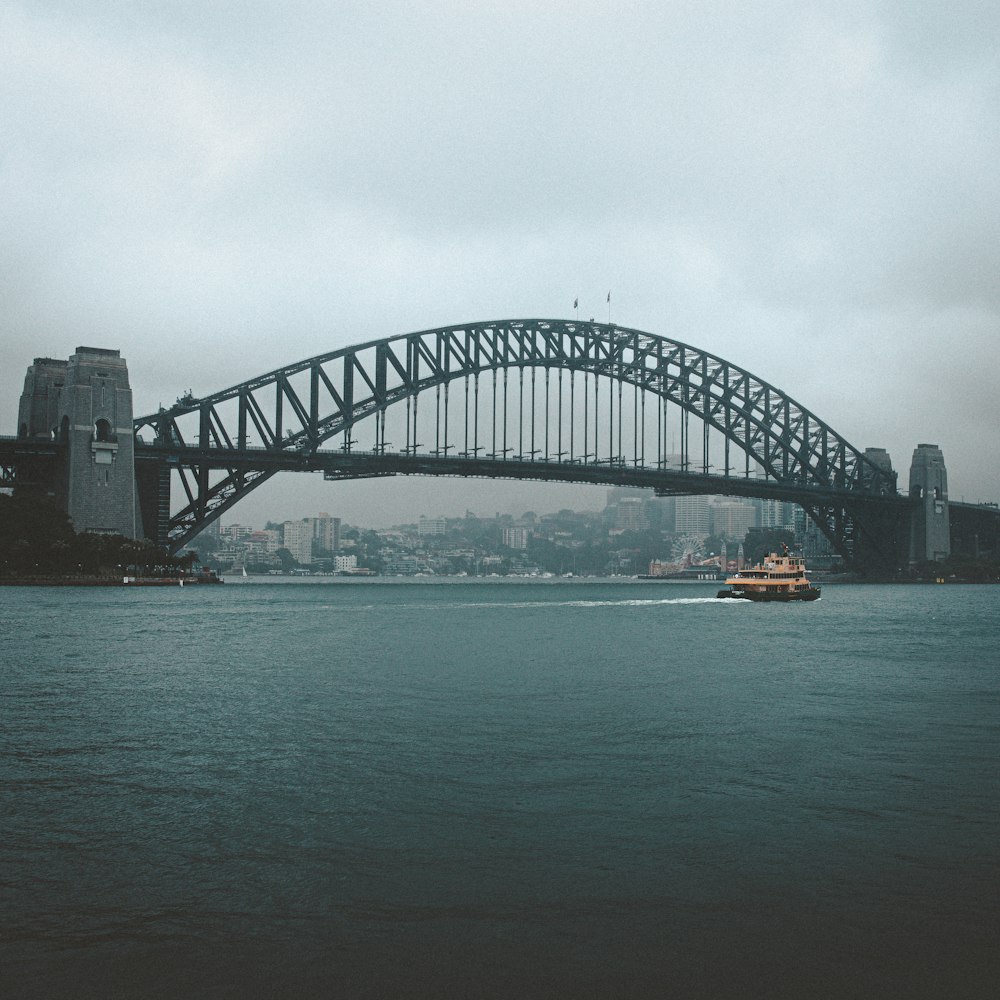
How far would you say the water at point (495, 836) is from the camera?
7785 mm

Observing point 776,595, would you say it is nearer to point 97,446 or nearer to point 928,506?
point 97,446

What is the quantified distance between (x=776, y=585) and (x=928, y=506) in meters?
54.6

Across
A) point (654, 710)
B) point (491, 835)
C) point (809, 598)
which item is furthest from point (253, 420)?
point (491, 835)

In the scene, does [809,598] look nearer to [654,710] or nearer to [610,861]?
[654,710]

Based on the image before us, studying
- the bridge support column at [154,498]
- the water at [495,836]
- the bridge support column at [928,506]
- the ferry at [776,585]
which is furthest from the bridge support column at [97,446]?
the bridge support column at [928,506]

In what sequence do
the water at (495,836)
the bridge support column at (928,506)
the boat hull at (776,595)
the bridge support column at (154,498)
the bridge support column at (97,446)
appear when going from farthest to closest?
Result: 1. the bridge support column at (928,506)
2. the bridge support column at (154,498)
3. the bridge support column at (97,446)
4. the boat hull at (776,595)
5. the water at (495,836)

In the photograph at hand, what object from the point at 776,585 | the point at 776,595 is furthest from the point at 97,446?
the point at 776,585

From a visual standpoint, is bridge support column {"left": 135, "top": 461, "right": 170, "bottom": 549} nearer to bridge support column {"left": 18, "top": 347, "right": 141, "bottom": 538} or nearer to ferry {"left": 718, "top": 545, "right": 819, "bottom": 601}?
bridge support column {"left": 18, "top": 347, "right": 141, "bottom": 538}

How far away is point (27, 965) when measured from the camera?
25.1 ft

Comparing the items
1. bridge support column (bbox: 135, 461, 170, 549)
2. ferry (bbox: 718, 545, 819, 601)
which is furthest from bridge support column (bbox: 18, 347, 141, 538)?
ferry (bbox: 718, 545, 819, 601)

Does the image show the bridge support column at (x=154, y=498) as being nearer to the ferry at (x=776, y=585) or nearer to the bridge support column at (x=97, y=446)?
the bridge support column at (x=97, y=446)

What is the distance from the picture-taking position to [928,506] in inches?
4786

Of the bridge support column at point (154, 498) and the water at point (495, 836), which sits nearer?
the water at point (495, 836)

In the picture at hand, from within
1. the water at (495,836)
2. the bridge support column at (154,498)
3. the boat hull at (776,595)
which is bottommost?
the boat hull at (776,595)
